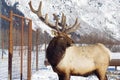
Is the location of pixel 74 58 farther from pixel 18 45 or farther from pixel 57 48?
pixel 18 45

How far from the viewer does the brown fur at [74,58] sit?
9.35 metres

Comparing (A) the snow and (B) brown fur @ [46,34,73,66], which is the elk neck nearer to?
(B) brown fur @ [46,34,73,66]

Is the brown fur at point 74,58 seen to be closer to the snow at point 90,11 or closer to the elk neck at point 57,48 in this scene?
the elk neck at point 57,48

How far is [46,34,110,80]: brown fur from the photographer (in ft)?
30.7

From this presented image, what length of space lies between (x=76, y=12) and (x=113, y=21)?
13550 millimetres

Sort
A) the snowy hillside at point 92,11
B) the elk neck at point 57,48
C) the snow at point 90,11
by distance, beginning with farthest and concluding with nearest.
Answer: the snowy hillside at point 92,11 → the snow at point 90,11 → the elk neck at point 57,48

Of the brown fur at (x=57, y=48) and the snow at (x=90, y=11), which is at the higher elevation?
the brown fur at (x=57, y=48)

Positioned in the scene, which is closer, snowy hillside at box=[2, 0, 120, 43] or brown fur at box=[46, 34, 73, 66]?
brown fur at box=[46, 34, 73, 66]

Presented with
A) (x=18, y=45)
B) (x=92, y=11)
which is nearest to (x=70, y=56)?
(x=18, y=45)

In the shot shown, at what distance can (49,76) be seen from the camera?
43.1 feet

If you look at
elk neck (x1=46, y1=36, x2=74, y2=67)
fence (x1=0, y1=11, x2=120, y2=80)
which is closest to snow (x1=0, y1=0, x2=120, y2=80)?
fence (x1=0, y1=11, x2=120, y2=80)

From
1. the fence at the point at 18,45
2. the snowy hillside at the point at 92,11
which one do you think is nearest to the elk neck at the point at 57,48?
the fence at the point at 18,45

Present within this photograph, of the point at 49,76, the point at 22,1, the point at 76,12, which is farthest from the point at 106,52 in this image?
the point at 76,12

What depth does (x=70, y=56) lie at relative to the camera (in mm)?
9664
